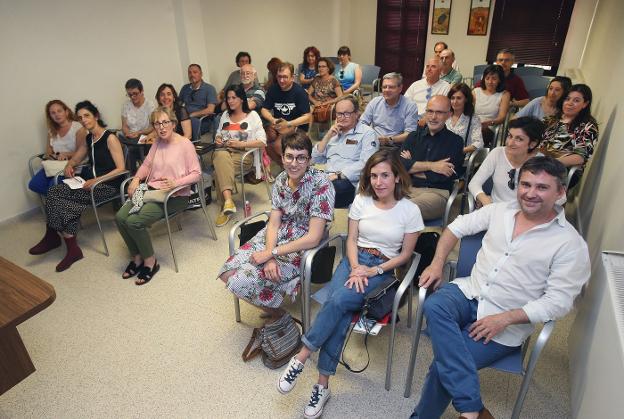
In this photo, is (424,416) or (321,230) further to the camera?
(321,230)

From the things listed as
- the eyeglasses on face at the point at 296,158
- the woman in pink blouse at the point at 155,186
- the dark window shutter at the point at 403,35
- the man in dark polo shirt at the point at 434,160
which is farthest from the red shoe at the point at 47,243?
the dark window shutter at the point at 403,35

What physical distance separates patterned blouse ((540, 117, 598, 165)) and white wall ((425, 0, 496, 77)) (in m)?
3.99

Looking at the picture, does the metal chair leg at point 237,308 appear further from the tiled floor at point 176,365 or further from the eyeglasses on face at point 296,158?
the eyeglasses on face at point 296,158

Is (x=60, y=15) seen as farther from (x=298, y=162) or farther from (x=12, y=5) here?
(x=298, y=162)

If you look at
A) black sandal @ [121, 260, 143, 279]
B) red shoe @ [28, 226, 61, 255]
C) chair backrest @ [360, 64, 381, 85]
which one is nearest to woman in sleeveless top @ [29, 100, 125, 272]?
red shoe @ [28, 226, 61, 255]

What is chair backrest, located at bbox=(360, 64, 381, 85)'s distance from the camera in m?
6.53

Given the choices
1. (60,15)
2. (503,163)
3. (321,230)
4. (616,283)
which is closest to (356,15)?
(60,15)

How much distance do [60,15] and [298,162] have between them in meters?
3.26

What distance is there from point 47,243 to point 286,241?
2.26 metres

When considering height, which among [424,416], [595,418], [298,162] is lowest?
[424,416]

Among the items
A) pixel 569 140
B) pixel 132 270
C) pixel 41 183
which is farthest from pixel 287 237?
pixel 41 183

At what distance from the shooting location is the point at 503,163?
2539mm

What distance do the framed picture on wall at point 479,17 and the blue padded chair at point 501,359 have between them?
5.76m

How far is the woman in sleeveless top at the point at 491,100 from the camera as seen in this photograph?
3.97 m
